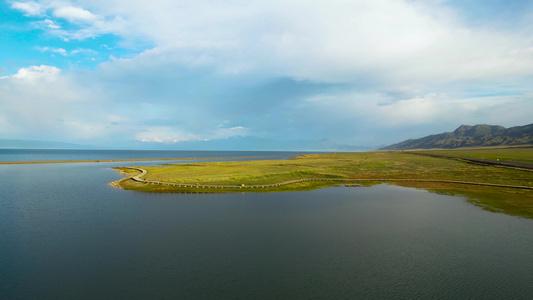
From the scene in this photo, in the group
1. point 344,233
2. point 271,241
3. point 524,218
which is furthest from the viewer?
point 524,218

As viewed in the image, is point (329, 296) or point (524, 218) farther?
point (524, 218)

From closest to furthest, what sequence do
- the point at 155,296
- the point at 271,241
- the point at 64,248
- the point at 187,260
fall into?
the point at 155,296
the point at 187,260
the point at 64,248
the point at 271,241

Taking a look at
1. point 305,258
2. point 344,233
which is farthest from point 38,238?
point 344,233

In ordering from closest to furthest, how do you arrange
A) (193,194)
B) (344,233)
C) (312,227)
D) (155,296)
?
(155,296) → (344,233) → (312,227) → (193,194)

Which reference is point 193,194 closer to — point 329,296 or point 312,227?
point 312,227

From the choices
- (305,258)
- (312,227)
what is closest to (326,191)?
(312,227)

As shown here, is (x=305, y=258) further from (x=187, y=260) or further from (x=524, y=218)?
(x=524, y=218)

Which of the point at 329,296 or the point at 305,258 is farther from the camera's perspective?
the point at 305,258
